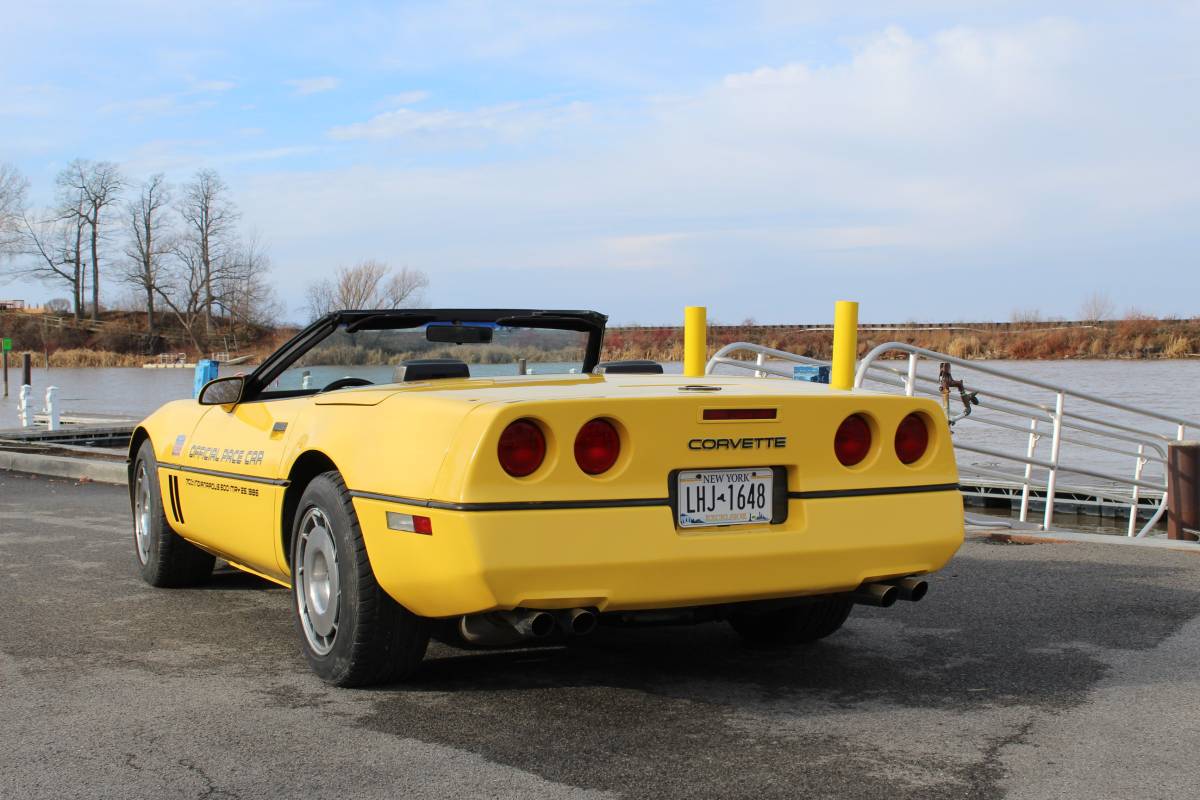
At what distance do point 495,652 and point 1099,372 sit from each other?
86.0 ft

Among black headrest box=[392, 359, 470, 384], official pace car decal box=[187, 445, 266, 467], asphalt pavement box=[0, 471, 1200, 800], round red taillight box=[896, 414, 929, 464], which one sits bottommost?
asphalt pavement box=[0, 471, 1200, 800]

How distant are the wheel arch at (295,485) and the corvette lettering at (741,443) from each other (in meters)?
1.47

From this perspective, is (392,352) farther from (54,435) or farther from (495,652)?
(54,435)

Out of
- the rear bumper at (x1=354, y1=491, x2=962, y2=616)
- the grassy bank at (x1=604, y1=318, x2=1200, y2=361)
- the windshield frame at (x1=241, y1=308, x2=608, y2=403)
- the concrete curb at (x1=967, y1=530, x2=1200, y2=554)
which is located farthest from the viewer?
the grassy bank at (x1=604, y1=318, x2=1200, y2=361)

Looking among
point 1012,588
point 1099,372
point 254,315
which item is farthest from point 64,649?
point 254,315

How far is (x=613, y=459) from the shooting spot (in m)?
3.98

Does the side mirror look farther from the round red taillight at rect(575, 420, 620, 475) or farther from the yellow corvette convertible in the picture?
the round red taillight at rect(575, 420, 620, 475)

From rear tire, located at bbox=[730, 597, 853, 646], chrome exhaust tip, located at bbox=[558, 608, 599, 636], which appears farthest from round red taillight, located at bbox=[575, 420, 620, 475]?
rear tire, located at bbox=[730, 597, 853, 646]

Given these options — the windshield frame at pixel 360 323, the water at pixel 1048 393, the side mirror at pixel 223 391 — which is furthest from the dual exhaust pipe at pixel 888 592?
the side mirror at pixel 223 391

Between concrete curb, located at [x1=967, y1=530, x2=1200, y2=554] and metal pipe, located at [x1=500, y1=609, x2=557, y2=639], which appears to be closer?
metal pipe, located at [x1=500, y1=609, x2=557, y2=639]

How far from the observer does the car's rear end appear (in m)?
3.80

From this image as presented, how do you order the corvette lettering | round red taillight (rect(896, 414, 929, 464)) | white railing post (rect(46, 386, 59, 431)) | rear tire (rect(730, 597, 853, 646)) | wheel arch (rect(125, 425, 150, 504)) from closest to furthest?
the corvette lettering, round red taillight (rect(896, 414, 929, 464)), rear tire (rect(730, 597, 853, 646)), wheel arch (rect(125, 425, 150, 504)), white railing post (rect(46, 386, 59, 431))

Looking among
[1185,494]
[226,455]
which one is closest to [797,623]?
[226,455]

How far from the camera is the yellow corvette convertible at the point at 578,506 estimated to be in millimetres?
3826
